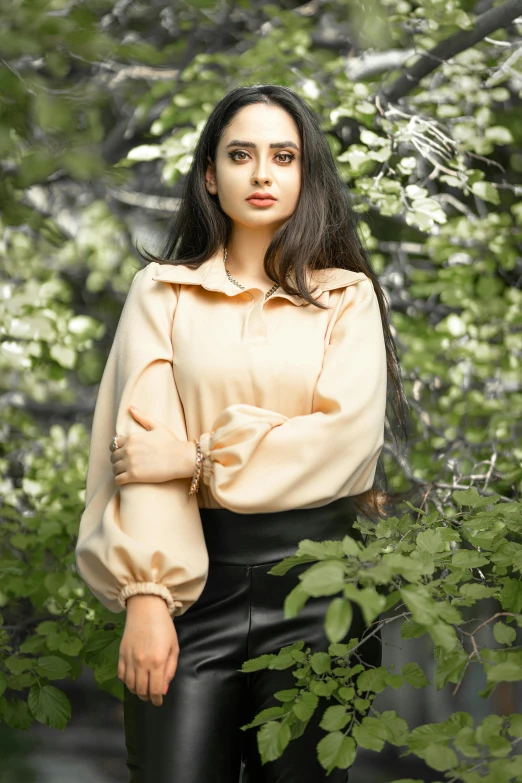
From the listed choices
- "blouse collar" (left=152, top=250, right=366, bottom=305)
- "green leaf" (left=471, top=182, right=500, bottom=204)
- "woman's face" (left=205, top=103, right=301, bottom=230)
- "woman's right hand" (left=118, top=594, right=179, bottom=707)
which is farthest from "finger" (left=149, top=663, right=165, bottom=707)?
"green leaf" (left=471, top=182, right=500, bottom=204)

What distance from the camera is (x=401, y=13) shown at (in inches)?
110

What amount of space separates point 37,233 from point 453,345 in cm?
145

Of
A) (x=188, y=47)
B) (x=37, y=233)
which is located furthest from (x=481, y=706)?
(x=188, y=47)

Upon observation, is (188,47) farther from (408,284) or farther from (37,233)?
(408,284)

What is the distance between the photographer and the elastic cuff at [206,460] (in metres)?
1.52

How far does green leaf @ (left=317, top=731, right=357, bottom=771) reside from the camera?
134 cm

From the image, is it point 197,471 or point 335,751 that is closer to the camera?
point 335,751

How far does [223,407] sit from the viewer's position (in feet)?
5.22

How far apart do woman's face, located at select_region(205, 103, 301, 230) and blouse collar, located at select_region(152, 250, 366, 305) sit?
0.09 m

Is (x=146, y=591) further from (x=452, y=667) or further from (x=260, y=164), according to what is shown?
(x=260, y=164)

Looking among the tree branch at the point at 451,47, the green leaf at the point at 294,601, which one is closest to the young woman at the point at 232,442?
the green leaf at the point at 294,601

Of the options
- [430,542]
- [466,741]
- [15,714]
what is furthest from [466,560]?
[15,714]

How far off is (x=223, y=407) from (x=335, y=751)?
540 millimetres

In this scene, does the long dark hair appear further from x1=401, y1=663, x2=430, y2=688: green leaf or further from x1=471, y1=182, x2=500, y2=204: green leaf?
x1=471, y1=182, x2=500, y2=204: green leaf
